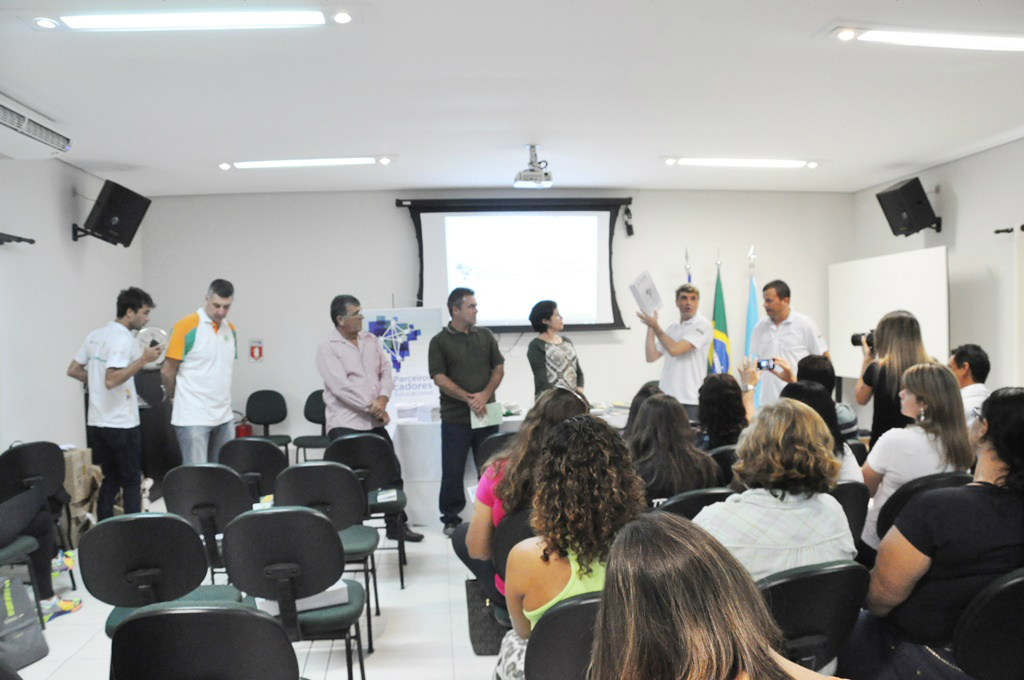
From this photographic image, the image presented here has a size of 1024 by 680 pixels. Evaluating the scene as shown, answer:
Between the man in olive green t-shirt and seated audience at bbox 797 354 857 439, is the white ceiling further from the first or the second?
seated audience at bbox 797 354 857 439

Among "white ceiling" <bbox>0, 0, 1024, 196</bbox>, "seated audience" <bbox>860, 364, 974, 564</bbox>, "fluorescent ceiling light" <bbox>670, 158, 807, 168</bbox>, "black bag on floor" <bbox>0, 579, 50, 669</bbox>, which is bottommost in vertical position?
"black bag on floor" <bbox>0, 579, 50, 669</bbox>

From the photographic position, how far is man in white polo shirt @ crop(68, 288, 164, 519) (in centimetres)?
458

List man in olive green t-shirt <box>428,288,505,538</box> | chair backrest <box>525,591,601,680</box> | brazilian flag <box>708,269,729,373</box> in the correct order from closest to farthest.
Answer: chair backrest <box>525,591,601,680</box>, man in olive green t-shirt <box>428,288,505,538</box>, brazilian flag <box>708,269,729,373</box>

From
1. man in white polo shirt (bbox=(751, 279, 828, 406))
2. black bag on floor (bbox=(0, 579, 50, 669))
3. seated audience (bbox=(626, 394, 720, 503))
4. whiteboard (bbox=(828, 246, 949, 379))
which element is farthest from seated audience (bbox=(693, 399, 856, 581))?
whiteboard (bbox=(828, 246, 949, 379))

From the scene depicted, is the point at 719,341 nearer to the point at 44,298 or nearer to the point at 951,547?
the point at 951,547

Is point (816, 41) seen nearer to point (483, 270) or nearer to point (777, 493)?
point (777, 493)

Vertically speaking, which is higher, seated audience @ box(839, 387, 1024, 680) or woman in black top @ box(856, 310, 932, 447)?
woman in black top @ box(856, 310, 932, 447)

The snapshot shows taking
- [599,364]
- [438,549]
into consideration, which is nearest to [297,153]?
[438,549]

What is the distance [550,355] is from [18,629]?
10.8 ft

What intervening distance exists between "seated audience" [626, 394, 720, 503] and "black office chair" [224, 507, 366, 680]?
118 centimetres

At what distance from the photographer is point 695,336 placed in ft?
17.5

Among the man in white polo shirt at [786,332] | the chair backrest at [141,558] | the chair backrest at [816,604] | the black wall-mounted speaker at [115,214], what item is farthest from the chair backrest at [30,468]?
the man in white polo shirt at [786,332]

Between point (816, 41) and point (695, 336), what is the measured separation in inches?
93.0

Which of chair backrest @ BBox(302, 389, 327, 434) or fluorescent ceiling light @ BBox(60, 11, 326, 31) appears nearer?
fluorescent ceiling light @ BBox(60, 11, 326, 31)
